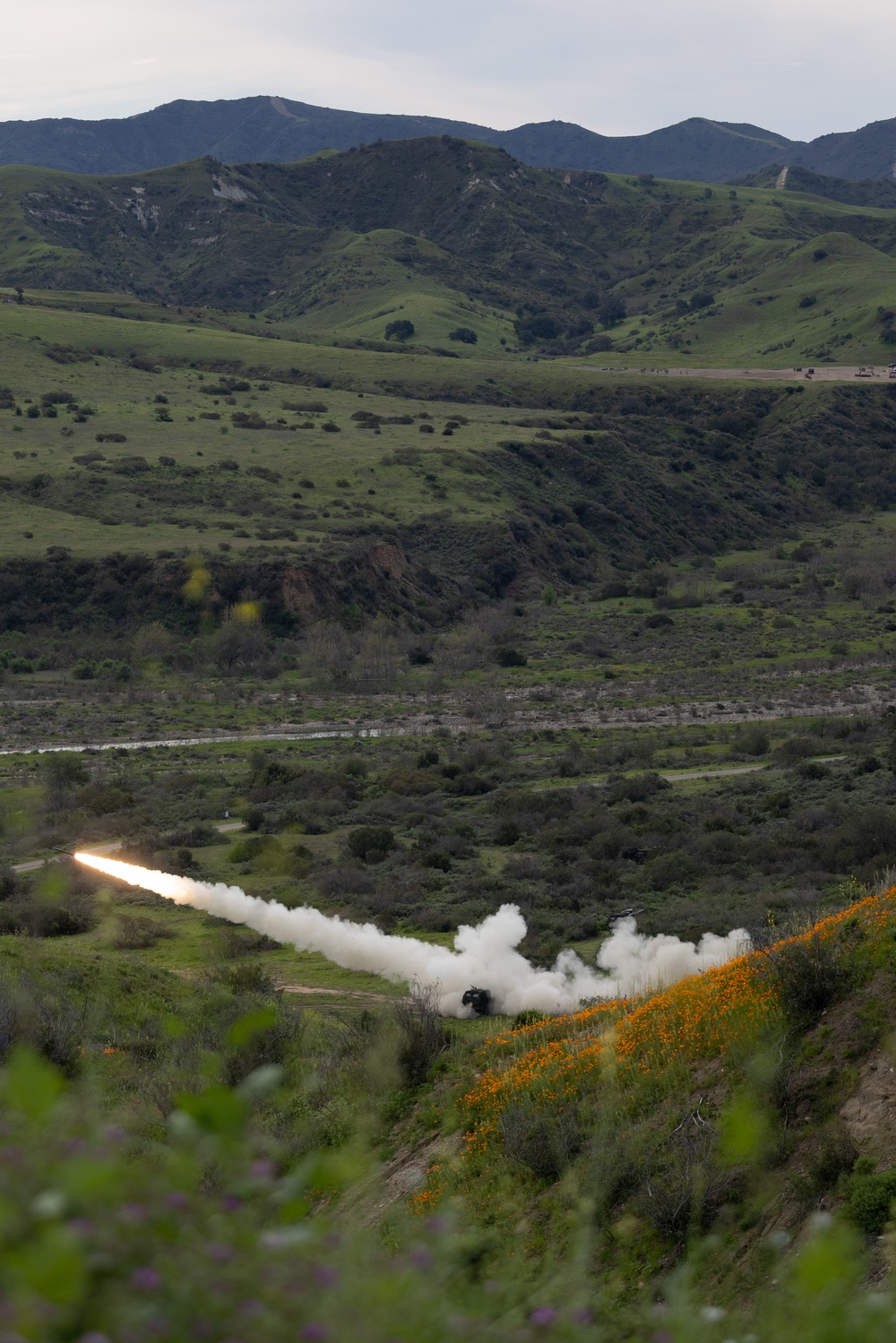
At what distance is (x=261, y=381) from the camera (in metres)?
143

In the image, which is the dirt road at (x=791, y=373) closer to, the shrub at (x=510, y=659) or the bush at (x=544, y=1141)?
the shrub at (x=510, y=659)

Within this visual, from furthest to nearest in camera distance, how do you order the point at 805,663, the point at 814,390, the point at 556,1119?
the point at 814,390, the point at 805,663, the point at 556,1119

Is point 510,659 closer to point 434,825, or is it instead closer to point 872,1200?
point 434,825

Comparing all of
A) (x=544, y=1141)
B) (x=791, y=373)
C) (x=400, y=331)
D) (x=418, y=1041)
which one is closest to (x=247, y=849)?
(x=418, y=1041)

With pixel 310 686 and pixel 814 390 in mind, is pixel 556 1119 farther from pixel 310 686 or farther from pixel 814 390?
pixel 814 390

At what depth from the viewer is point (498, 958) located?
27203mm

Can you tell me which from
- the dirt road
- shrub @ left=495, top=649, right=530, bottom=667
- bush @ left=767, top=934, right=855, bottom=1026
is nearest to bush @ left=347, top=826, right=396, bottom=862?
bush @ left=767, top=934, right=855, bottom=1026

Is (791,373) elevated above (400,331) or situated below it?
below

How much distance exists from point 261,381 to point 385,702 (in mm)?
80836

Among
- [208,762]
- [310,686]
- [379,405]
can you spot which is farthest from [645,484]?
[208,762]

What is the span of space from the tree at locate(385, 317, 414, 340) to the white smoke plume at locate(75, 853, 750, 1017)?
160 m

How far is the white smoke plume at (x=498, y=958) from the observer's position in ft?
83.9

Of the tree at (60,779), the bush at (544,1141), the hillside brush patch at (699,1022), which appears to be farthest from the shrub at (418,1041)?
the tree at (60,779)

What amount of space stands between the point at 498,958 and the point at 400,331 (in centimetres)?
16795
